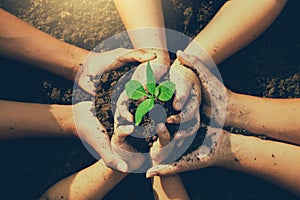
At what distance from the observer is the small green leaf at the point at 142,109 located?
891mm

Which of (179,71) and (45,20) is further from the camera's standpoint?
(45,20)

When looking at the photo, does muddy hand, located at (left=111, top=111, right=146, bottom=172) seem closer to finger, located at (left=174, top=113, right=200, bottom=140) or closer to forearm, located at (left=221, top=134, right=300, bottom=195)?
finger, located at (left=174, top=113, right=200, bottom=140)

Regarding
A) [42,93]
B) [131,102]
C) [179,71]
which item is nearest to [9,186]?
[42,93]

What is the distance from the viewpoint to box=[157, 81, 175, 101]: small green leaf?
2.97ft

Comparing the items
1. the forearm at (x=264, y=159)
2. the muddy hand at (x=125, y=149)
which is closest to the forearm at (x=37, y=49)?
the muddy hand at (x=125, y=149)

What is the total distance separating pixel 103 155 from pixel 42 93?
25 centimetres

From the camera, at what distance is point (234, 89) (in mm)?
1069

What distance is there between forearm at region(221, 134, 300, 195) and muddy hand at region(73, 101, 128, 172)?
0.27 metres

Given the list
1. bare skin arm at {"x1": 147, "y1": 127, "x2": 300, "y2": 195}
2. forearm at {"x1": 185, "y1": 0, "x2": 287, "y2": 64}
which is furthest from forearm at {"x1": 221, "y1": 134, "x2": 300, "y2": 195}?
forearm at {"x1": 185, "y1": 0, "x2": 287, "y2": 64}

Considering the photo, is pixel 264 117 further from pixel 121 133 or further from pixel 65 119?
pixel 65 119

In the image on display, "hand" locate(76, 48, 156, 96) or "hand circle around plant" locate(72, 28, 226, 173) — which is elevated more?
"hand" locate(76, 48, 156, 96)

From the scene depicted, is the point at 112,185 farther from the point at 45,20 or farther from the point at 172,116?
the point at 45,20

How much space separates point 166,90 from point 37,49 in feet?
1.19

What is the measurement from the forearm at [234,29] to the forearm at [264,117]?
13 cm
